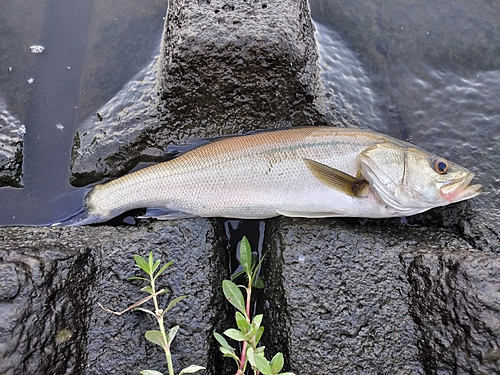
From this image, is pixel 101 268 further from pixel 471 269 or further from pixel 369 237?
pixel 471 269

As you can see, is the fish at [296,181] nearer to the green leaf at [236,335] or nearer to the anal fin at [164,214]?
the anal fin at [164,214]

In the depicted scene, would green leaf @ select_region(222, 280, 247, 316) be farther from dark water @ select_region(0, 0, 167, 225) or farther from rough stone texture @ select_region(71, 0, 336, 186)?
dark water @ select_region(0, 0, 167, 225)

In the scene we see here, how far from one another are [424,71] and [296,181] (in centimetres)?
210

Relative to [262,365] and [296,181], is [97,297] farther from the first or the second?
[296,181]

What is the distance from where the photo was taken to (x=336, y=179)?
11.3ft

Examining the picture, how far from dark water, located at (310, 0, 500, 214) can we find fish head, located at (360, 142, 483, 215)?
46cm

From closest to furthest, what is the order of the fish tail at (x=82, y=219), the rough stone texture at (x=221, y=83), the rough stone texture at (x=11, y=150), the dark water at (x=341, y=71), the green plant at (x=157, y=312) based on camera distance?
1. the green plant at (x=157, y=312)
2. the fish tail at (x=82, y=219)
3. the rough stone texture at (x=221, y=83)
4. the rough stone texture at (x=11, y=150)
5. the dark water at (x=341, y=71)

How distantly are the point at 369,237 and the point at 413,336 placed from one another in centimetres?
73

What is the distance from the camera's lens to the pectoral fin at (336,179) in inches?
135

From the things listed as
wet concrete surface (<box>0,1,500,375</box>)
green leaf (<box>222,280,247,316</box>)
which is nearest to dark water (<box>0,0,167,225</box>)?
wet concrete surface (<box>0,1,500,375</box>)

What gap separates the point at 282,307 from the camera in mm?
3205

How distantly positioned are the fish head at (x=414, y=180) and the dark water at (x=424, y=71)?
0.46 m

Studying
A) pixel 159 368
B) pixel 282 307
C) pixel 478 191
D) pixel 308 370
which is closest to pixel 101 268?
pixel 159 368

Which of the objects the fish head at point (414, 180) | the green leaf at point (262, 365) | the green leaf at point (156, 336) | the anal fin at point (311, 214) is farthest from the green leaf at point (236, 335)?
the fish head at point (414, 180)
